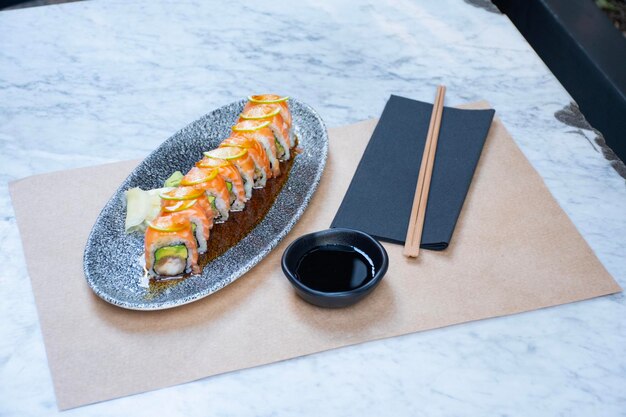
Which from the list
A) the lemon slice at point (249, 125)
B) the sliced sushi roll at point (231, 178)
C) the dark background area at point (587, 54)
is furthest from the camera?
the dark background area at point (587, 54)

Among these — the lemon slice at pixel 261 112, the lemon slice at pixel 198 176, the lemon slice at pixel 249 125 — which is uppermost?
the lemon slice at pixel 261 112

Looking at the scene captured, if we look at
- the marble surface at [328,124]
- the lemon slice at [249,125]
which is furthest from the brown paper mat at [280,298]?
the lemon slice at [249,125]

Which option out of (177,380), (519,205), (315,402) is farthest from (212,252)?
(519,205)

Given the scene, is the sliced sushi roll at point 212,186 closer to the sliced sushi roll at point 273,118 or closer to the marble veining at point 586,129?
the sliced sushi roll at point 273,118

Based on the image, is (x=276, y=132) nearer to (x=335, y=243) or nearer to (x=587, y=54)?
(x=335, y=243)

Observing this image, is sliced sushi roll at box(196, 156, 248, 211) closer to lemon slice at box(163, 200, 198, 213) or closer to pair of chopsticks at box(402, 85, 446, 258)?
lemon slice at box(163, 200, 198, 213)

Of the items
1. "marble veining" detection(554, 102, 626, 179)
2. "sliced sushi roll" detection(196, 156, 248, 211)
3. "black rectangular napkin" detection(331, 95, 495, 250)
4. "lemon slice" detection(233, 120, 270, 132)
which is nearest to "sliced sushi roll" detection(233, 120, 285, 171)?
"lemon slice" detection(233, 120, 270, 132)

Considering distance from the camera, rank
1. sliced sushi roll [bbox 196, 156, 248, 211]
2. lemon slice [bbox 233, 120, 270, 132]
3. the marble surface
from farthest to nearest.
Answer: lemon slice [bbox 233, 120, 270, 132]
sliced sushi roll [bbox 196, 156, 248, 211]
the marble surface
